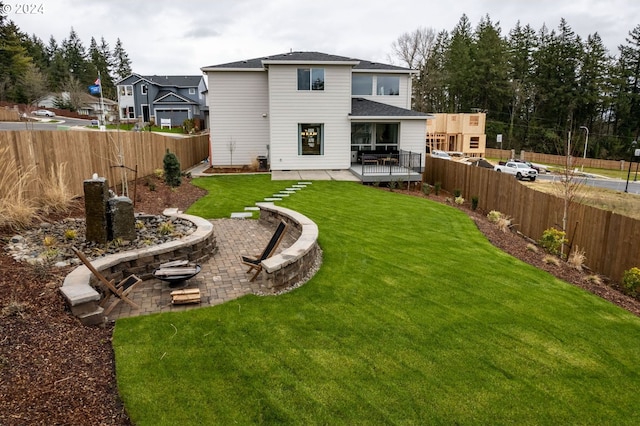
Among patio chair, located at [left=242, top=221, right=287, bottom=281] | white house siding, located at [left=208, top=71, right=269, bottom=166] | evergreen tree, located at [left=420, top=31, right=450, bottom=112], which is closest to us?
patio chair, located at [left=242, top=221, right=287, bottom=281]

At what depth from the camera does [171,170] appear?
1487 centimetres

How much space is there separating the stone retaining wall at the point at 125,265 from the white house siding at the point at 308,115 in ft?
42.3

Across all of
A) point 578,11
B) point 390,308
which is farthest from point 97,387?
point 578,11

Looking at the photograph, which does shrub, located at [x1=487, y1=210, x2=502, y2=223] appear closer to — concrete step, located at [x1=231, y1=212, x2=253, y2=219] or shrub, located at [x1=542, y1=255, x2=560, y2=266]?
shrub, located at [x1=542, y1=255, x2=560, y2=266]

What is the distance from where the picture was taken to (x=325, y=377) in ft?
13.9

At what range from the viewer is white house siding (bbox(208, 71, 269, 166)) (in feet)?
74.5

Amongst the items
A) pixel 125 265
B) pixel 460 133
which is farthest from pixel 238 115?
pixel 460 133

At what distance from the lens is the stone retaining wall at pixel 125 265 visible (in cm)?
491

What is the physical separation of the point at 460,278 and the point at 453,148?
1680 inches

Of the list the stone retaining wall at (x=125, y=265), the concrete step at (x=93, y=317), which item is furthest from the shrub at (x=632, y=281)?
the concrete step at (x=93, y=317)

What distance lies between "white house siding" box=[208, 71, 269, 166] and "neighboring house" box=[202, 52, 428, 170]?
0.05m

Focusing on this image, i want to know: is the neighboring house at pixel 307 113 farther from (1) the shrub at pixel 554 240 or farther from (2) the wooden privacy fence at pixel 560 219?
(1) the shrub at pixel 554 240

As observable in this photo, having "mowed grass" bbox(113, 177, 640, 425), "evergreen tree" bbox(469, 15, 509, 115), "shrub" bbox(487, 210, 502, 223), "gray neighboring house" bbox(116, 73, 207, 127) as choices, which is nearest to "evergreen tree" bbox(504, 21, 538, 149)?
"evergreen tree" bbox(469, 15, 509, 115)

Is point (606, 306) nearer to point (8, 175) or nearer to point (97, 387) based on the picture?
point (97, 387)
